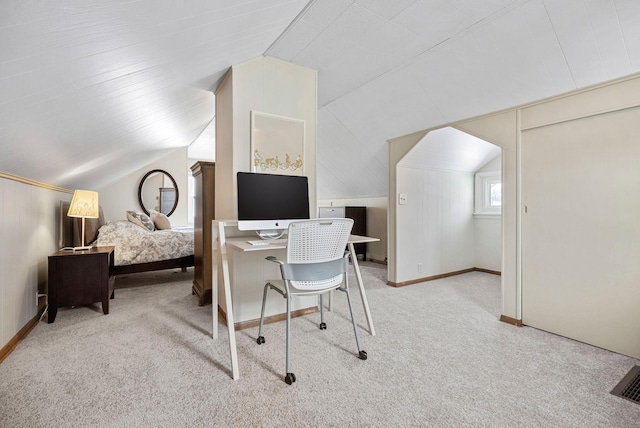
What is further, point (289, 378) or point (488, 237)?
point (488, 237)

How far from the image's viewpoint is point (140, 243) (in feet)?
11.9

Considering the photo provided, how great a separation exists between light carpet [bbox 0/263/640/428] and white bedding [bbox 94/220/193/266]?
3.01 ft

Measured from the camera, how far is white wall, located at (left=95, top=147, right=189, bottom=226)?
5.60 meters

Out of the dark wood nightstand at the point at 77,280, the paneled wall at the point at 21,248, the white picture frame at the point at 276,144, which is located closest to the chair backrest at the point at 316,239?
the white picture frame at the point at 276,144

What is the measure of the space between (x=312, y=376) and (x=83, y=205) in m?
2.84

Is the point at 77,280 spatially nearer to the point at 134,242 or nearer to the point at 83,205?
the point at 83,205

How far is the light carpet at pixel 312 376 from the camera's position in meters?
1.43

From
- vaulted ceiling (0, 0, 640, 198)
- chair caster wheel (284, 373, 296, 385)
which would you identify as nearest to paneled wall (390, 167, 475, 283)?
vaulted ceiling (0, 0, 640, 198)

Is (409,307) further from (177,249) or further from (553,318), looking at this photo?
(177,249)

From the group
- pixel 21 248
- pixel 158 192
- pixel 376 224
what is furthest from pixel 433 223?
pixel 158 192

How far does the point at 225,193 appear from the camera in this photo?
2.71 m

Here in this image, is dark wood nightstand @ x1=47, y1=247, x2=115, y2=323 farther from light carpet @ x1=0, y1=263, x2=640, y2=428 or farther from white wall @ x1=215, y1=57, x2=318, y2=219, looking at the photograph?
white wall @ x1=215, y1=57, x2=318, y2=219

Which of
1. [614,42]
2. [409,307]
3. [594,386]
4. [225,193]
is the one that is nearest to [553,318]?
[594,386]

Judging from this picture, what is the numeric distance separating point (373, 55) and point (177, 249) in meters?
3.26
